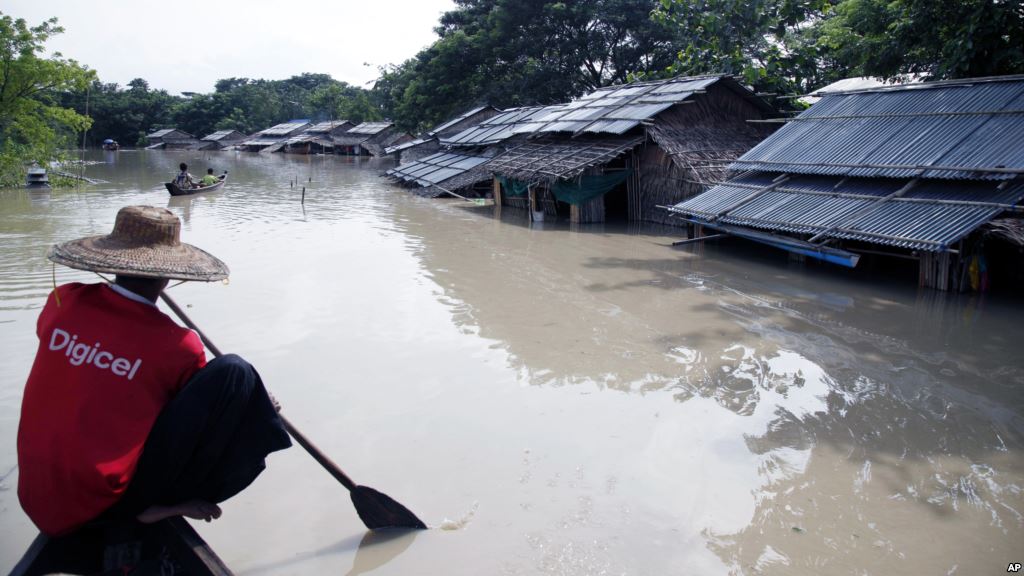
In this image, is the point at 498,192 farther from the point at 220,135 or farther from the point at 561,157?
the point at 220,135

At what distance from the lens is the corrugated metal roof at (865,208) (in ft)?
26.3

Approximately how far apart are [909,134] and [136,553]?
34.9 ft

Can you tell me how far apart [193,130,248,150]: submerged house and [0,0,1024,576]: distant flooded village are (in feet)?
139

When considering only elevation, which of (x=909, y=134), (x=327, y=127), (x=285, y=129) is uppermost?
(x=285, y=129)

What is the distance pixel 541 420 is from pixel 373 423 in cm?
126

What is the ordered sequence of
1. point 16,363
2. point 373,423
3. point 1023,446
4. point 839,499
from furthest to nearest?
point 16,363 → point 373,423 → point 1023,446 → point 839,499

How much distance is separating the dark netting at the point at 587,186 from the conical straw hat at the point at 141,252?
1338 cm

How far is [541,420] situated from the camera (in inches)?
207

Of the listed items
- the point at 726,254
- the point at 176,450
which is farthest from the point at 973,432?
the point at 726,254

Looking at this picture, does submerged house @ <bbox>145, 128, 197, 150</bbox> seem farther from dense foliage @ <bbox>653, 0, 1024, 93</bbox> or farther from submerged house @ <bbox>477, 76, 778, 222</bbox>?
dense foliage @ <bbox>653, 0, 1024, 93</bbox>

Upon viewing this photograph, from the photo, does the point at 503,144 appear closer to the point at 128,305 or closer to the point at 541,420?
the point at 541,420

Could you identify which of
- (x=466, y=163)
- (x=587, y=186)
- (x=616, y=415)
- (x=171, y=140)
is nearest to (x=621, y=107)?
(x=587, y=186)

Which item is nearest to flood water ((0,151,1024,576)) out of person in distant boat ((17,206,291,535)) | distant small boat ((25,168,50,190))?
person in distant boat ((17,206,291,535))

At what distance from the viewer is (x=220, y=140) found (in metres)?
59.1
